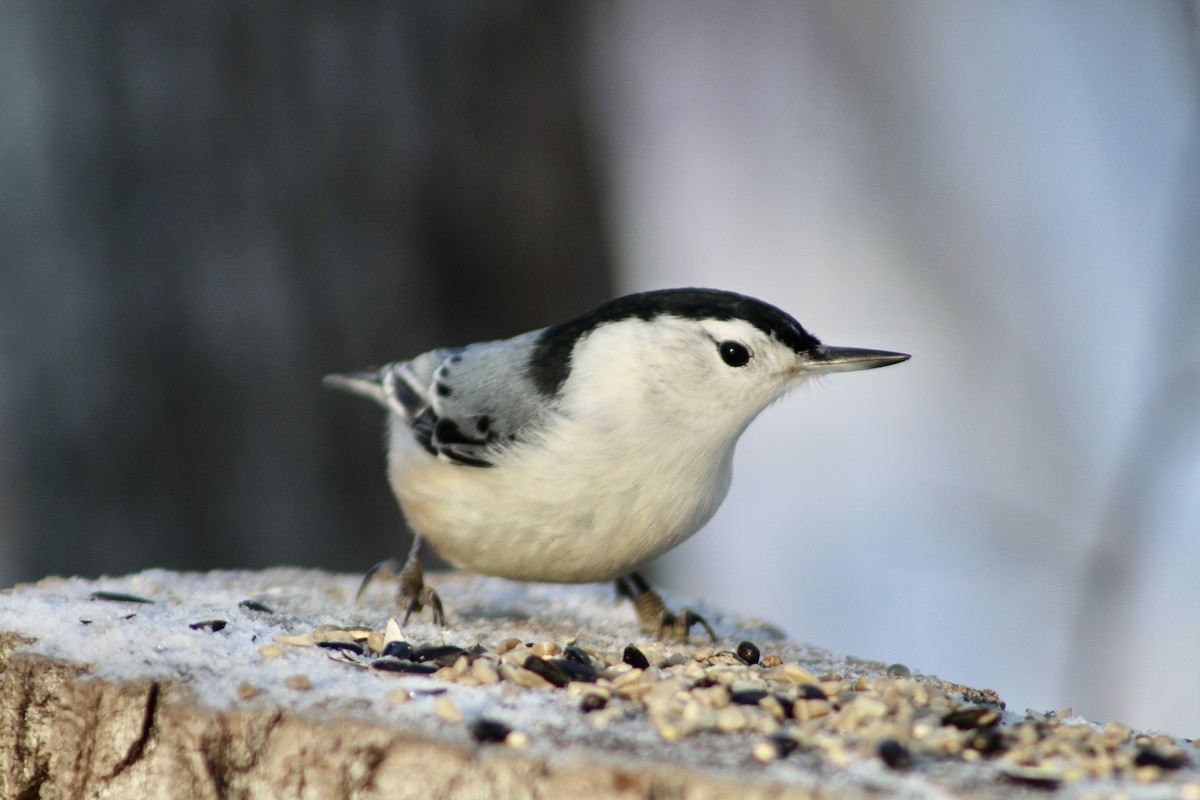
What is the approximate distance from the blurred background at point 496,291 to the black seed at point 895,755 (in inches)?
64.5

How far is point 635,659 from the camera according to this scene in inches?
67.7

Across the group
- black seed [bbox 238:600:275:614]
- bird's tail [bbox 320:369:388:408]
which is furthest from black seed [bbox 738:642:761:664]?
bird's tail [bbox 320:369:388:408]

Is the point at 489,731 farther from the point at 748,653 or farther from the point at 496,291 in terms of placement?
the point at 496,291

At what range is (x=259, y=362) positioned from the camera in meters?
3.25

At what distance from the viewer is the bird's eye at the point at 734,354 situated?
2.04 m

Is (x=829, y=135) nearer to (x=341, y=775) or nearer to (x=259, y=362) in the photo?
(x=259, y=362)

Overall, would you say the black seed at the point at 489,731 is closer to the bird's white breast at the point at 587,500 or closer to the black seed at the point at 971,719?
the black seed at the point at 971,719

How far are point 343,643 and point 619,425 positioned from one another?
623mm

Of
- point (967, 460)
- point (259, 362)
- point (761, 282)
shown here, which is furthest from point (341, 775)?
point (761, 282)

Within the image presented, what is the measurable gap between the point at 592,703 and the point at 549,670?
5.6 inches

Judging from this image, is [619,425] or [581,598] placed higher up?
[619,425]

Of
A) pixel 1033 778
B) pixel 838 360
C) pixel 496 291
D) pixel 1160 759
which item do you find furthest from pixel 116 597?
pixel 496 291

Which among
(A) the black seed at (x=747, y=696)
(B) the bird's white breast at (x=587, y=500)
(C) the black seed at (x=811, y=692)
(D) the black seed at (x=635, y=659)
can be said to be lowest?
(D) the black seed at (x=635, y=659)

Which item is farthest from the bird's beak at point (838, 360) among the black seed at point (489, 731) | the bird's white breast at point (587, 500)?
the black seed at point (489, 731)
